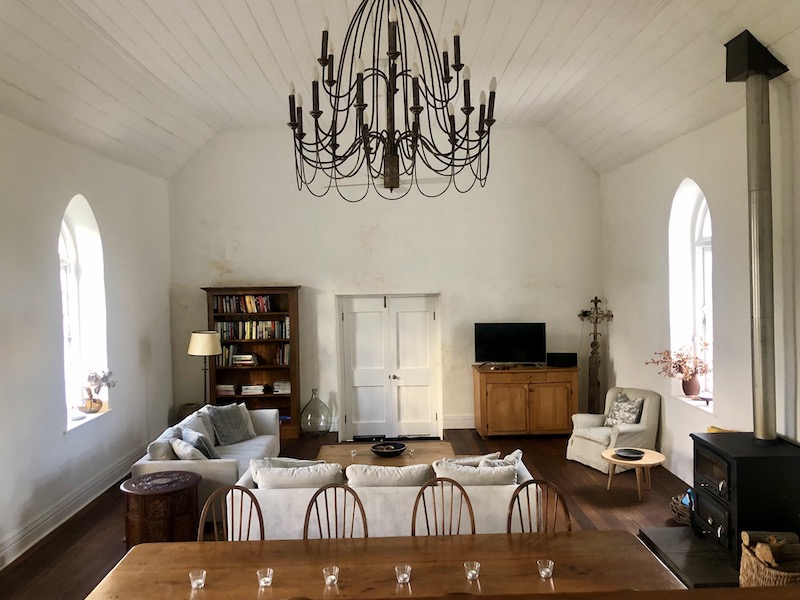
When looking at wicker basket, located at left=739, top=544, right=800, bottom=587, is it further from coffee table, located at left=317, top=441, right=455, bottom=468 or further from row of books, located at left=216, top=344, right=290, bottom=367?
row of books, located at left=216, top=344, right=290, bottom=367

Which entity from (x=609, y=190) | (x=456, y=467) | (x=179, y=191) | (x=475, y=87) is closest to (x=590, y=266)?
(x=609, y=190)

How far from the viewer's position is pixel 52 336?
17.3 feet

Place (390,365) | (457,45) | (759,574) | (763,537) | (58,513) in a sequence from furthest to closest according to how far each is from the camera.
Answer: (390,365), (58,513), (763,537), (759,574), (457,45)

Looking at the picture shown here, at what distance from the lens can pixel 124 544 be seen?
4.79m

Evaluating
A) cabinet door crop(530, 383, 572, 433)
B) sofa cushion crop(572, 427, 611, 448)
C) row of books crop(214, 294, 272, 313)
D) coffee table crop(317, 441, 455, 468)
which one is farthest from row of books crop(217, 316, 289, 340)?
sofa cushion crop(572, 427, 611, 448)

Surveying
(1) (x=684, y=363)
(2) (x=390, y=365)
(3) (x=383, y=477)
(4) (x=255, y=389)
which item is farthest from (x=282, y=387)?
(1) (x=684, y=363)

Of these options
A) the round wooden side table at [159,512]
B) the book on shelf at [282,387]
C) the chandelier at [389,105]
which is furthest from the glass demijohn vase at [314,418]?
the round wooden side table at [159,512]

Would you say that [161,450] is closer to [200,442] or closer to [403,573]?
[200,442]

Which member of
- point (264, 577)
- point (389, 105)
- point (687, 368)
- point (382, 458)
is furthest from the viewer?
point (687, 368)

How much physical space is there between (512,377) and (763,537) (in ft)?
12.9

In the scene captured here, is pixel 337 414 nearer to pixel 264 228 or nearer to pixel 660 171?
pixel 264 228

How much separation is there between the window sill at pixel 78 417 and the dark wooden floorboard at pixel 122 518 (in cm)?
77

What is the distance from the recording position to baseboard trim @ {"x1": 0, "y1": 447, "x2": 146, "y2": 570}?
14.8 ft

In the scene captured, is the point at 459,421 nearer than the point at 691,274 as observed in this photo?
No
